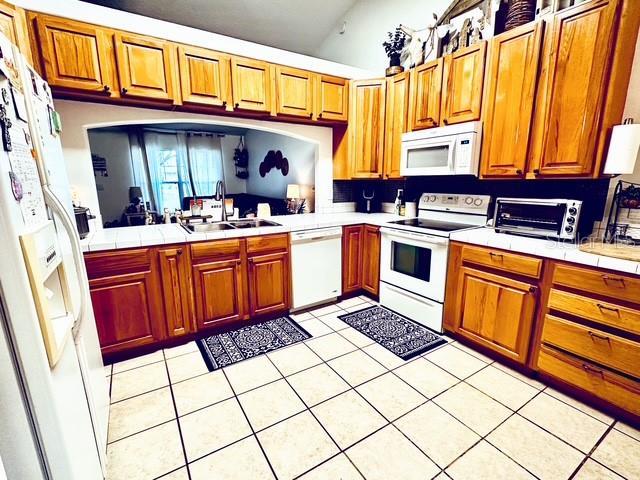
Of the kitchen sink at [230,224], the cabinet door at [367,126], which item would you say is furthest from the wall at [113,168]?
the cabinet door at [367,126]

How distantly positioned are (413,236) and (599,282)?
1.21 m

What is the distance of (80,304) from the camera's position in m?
1.19

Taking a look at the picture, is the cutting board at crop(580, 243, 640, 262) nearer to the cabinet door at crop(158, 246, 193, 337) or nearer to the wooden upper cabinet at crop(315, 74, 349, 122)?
the wooden upper cabinet at crop(315, 74, 349, 122)

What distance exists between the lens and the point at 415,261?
8.65 feet

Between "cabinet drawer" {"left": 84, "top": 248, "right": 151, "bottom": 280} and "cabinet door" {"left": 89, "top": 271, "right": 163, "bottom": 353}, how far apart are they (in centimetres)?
4

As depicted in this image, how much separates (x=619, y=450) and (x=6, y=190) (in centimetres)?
265

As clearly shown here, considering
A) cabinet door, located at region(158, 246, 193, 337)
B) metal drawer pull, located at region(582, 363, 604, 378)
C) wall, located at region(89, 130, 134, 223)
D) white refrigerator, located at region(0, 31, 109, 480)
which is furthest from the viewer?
wall, located at region(89, 130, 134, 223)

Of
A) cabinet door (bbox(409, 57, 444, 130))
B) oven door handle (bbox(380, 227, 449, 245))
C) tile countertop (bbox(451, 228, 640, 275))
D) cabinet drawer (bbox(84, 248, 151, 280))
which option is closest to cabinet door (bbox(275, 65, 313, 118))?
cabinet door (bbox(409, 57, 444, 130))

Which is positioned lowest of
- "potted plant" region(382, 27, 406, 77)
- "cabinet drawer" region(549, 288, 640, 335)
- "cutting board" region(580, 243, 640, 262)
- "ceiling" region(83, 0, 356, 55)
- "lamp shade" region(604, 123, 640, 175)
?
"cabinet drawer" region(549, 288, 640, 335)

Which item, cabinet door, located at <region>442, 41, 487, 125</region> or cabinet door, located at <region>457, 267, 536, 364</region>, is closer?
cabinet door, located at <region>457, 267, 536, 364</region>

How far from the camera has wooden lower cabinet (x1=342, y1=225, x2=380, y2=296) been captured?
305 centimetres

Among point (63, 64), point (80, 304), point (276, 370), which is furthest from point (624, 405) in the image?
point (63, 64)

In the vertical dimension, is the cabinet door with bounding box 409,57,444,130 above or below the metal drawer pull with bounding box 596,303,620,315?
above

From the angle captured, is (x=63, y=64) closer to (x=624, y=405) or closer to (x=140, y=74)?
(x=140, y=74)
